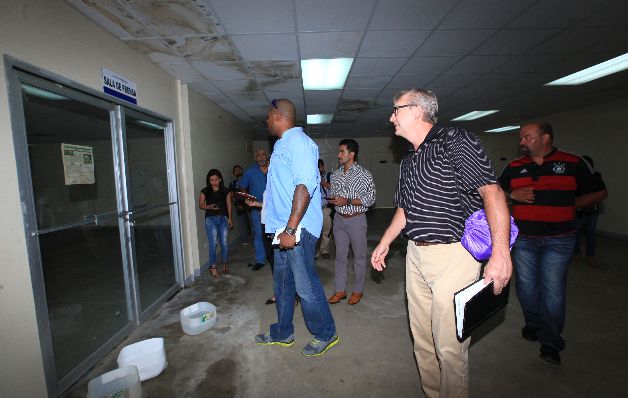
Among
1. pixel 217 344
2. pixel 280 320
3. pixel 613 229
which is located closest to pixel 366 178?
pixel 280 320

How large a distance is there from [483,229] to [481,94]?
5.37 m

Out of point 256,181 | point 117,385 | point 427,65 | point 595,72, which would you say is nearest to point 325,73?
point 427,65

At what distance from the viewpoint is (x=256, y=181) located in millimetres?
4449

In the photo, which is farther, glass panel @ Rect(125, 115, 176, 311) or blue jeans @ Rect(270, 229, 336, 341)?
glass panel @ Rect(125, 115, 176, 311)

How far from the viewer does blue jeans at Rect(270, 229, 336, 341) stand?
85.8 inches

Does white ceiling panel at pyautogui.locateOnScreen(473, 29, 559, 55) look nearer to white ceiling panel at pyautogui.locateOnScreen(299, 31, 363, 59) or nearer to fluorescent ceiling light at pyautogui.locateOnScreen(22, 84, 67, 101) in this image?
white ceiling panel at pyautogui.locateOnScreen(299, 31, 363, 59)

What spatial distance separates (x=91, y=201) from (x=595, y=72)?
6.97 meters

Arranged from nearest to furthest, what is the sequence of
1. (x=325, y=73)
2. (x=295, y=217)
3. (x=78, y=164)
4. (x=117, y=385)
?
1. (x=117, y=385)
2. (x=295, y=217)
3. (x=78, y=164)
4. (x=325, y=73)

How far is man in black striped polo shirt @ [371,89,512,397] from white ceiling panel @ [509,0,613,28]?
2.11 meters

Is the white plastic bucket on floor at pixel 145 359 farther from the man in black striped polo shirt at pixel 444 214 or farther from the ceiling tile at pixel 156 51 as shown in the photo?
the ceiling tile at pixel 156 51

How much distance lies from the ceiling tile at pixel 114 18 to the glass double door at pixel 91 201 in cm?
67

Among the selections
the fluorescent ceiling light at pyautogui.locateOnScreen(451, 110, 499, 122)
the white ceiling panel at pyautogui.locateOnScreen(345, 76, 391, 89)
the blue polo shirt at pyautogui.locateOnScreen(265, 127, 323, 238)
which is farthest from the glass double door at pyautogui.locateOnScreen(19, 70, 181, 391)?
the fluorescent ceiling light at pyautogui.locateOnScreen(451, 110, 499, 122)

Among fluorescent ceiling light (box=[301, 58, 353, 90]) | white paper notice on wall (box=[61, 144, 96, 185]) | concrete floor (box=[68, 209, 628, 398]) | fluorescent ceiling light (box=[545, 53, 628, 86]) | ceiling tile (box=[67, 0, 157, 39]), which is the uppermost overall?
fluorescent ceiling light (box=[545, 53, 628, 86])

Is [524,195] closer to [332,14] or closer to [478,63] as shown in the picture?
[332,14]
